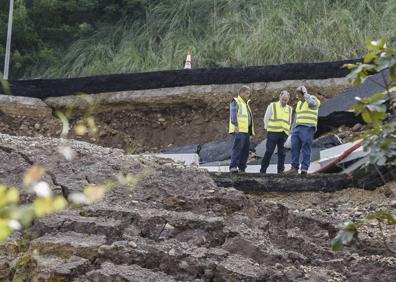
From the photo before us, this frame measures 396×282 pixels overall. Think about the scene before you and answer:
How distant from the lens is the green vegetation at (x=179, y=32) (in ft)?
66.5

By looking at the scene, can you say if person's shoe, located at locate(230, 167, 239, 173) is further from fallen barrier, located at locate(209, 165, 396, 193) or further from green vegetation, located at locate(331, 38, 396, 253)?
green vegetation, located at locate(331, 38, 396, 253)

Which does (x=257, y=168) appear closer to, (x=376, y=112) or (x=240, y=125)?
(x=240, y=125)

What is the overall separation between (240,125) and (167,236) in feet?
17.3

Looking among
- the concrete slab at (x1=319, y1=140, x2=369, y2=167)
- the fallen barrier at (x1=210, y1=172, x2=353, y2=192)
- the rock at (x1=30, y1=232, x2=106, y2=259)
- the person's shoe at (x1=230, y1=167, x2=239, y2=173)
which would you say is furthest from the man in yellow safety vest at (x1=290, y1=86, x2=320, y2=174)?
the rock at (x1=30, y1=232, x2=106, y2=259)

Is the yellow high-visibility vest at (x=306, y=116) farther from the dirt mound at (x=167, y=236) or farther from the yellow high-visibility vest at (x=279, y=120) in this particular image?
the dirt mound at (x=167, y=236)

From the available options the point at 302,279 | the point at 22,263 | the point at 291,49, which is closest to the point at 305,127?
the point at 302,279

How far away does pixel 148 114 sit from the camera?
60.0 feet

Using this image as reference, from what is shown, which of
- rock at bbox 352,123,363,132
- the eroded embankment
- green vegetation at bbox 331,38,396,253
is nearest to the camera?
green vegetation at bbox 331,38,396,253

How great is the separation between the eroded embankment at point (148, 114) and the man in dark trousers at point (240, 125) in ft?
19.0

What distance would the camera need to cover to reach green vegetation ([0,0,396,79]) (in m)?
20.3

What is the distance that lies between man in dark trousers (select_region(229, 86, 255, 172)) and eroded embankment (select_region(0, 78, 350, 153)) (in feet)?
19.0

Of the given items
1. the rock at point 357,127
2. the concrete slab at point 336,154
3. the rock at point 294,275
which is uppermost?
the rock at point 357,127

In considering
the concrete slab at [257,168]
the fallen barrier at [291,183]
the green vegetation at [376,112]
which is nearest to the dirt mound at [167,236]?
the green vegetation at [376,112]

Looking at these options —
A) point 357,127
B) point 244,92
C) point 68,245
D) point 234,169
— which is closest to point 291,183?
point 234,169
